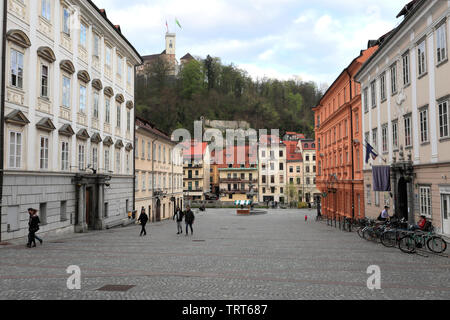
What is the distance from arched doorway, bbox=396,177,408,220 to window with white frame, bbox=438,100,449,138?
18.4 feet

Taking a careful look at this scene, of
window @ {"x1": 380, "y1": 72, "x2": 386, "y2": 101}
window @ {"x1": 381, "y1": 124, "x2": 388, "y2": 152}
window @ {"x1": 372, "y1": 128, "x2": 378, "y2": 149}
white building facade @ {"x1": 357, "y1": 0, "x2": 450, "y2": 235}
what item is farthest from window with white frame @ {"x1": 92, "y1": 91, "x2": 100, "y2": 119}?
window @ {"x1": 372, "y1": 128, "x2": 378, "y2": 149}

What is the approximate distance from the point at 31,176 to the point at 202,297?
42.5 ft

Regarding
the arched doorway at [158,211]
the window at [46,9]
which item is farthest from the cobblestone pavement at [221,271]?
the arched doorway at [158,211]

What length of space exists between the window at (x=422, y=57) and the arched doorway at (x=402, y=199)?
6.35 m

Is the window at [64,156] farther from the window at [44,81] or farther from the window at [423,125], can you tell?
the window at [423,125]

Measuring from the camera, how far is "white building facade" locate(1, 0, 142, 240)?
16688 millimetres

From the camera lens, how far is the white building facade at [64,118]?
16.7 metres

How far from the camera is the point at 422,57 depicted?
18.7m

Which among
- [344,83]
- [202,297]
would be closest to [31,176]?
[202,297]

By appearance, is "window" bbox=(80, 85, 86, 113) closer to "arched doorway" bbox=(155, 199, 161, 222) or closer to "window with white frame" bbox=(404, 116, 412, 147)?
"window with white frame" bbox=(404, 116, 412, 147)

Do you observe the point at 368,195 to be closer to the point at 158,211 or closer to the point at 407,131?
the point at 407,131

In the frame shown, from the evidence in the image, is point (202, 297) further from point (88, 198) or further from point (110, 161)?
point (110, 161)

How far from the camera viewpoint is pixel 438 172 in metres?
17.2

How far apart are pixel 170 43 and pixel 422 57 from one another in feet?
502
